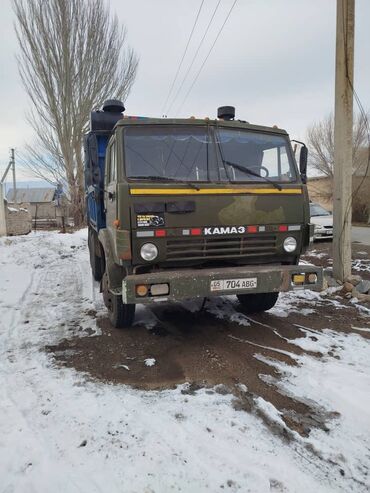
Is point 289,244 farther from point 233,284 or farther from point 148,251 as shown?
point 148,251

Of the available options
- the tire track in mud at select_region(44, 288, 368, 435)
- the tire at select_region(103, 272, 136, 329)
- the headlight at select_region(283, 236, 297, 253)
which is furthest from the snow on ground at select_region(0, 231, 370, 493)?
the headlight at select_region(283, 236, 297, 253)

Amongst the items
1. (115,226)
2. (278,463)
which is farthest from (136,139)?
(278,463)

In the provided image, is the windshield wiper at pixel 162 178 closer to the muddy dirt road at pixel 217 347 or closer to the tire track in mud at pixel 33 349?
the muddy dirt road at pixel 217 347

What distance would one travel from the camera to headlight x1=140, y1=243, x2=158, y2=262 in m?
4.19

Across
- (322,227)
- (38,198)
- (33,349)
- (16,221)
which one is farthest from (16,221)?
(38,198)

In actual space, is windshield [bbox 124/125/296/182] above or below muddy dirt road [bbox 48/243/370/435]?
above

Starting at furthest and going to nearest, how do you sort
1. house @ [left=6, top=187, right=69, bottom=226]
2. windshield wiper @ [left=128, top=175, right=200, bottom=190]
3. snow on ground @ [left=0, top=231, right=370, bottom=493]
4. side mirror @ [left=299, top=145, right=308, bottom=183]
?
house @ [left=6, top=187, right=69, bottom=226], side mirror @ [left=299, top=145, right=308, bottom=183], windshield wiper @ [left=128, top=175, right=200, bottom=190], snow on ground @ [left=0, top=231, right=370, bottom=493]

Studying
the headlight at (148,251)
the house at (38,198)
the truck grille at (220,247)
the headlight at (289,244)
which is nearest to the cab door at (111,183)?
the headlight at (148,251)

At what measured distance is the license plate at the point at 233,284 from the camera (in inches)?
163

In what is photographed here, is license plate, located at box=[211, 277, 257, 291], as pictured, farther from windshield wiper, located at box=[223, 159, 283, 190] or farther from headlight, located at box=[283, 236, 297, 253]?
windshield wiper, located at box=[223, 159, 283, 190]

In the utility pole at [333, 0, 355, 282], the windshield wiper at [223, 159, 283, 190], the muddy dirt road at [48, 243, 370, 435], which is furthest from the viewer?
the utility pole at [333, 0, 355, 282]

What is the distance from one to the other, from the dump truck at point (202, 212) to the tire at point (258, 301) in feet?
2.63

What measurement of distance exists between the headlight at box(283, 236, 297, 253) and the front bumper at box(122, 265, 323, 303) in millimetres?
288

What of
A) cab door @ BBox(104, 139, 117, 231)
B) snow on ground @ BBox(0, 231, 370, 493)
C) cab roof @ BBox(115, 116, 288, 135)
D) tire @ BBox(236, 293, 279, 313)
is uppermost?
cab roof @ BBox(115, 116, 288, 135)
